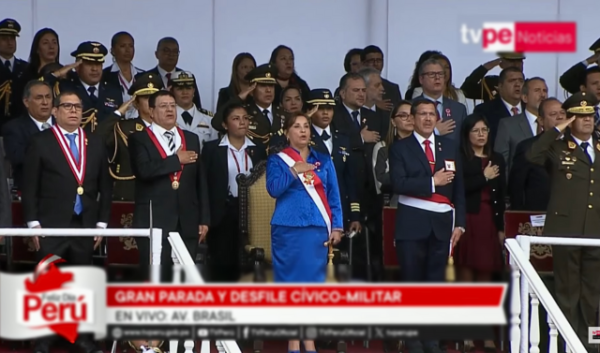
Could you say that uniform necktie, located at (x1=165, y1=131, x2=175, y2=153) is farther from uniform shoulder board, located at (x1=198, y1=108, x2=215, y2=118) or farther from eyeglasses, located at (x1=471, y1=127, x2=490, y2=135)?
eyeglasses, located at (x1=471, y1=127, x2=490, y2=135)

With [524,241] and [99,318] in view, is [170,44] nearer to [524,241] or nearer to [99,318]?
[524,241]

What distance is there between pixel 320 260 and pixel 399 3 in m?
3.63

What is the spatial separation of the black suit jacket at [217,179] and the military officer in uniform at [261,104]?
1.56 feet

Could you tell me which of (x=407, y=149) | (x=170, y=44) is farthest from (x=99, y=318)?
(x=170, y=44)

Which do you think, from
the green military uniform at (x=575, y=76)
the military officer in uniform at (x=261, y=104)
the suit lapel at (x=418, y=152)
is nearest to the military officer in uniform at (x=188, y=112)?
the military officer in uniform at (x=261, y=104)

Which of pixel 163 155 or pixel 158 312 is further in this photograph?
pixel 163 155

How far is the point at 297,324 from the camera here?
4.32 meters

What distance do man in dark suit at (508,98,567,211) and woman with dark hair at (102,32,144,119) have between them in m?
2.94

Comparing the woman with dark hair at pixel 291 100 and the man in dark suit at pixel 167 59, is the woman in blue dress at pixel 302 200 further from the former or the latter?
the man in dark suit at pixel 167 59

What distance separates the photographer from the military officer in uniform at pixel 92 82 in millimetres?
9359

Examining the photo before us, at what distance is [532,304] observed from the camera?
24.2 feet

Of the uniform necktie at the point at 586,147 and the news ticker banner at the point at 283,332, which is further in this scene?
the uniform necktie at the point at 586,147

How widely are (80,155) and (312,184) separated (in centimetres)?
143

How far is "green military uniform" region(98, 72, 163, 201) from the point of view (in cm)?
877
